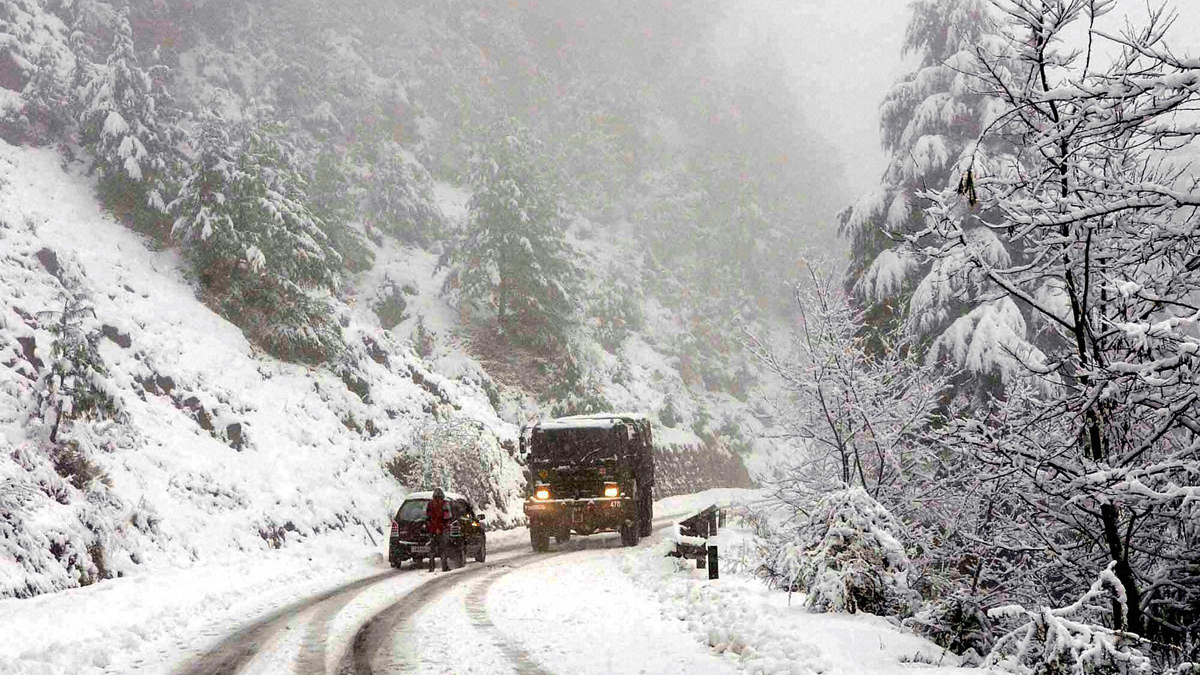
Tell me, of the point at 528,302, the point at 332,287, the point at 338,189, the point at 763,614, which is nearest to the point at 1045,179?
the point at 763,614

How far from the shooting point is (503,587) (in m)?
14.5

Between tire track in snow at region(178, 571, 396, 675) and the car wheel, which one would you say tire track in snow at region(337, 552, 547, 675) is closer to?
tire track in snow at region(178, 571, 396, 675)

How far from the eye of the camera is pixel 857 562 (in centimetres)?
945

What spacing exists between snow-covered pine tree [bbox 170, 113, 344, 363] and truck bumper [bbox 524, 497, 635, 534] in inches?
398

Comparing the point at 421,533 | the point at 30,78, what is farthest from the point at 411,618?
the point at 30,78

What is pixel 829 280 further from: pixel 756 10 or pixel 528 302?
pixel 756 10

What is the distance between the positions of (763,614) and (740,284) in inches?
2137

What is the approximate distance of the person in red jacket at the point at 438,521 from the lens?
17.5 m

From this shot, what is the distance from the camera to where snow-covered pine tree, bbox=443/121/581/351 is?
37938 millimetres

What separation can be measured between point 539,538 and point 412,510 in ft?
12.2

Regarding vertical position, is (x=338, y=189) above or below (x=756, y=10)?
below

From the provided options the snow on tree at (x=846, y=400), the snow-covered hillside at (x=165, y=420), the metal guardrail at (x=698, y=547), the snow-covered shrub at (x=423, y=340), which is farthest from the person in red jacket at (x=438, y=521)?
the snow-covered shrub at (x=423, y=340)

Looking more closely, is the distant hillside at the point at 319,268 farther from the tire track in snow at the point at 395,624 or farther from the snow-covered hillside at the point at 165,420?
the tire track in snow at the point at 395,624

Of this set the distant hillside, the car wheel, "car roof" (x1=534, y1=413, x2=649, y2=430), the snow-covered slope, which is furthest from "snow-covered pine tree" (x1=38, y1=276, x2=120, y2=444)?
the car wheel
